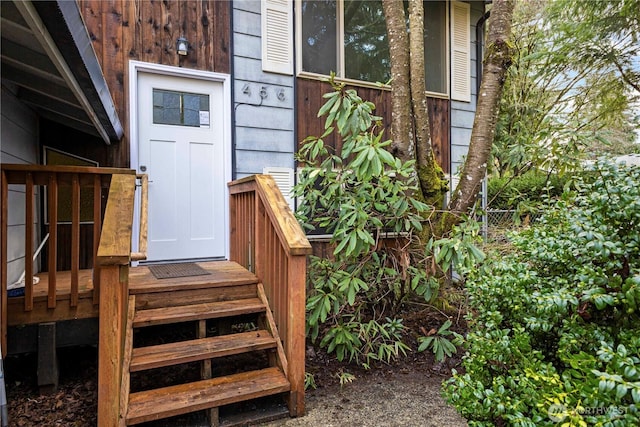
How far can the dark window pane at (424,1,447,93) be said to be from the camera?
17.2 ft

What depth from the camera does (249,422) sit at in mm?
2172

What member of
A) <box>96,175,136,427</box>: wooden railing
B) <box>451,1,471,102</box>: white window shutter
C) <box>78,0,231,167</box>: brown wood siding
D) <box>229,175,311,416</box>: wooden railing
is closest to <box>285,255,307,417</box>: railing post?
<box>229,175,311,416</box>: wooden railing

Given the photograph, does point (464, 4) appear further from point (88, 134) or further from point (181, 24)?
point (88, 134)

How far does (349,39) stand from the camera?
15.4ft

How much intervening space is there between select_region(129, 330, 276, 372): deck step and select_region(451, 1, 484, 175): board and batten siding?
376cm

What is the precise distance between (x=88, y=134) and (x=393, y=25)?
3002 mm

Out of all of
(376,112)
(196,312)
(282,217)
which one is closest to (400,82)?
(376,112)

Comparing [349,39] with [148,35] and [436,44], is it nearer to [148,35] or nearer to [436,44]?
[436,44]

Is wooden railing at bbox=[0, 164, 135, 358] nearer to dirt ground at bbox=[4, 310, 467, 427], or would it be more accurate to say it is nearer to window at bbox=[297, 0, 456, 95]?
dirt ground at bbox=[4, 310, 467, 427]

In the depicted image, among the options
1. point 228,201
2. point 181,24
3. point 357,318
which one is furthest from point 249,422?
point 181,24

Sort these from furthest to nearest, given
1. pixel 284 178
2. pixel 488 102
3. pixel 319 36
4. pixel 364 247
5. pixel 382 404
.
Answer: pixel 319 36 < pixel 284 178 < pixel 488 102 < pixel 364 247 < pixel 382 404

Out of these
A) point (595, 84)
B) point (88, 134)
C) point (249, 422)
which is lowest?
point (249, 422)

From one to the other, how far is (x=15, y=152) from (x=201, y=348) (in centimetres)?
192

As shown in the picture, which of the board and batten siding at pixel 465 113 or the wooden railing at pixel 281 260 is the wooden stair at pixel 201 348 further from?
the board and batten siding at pixel 465 113
